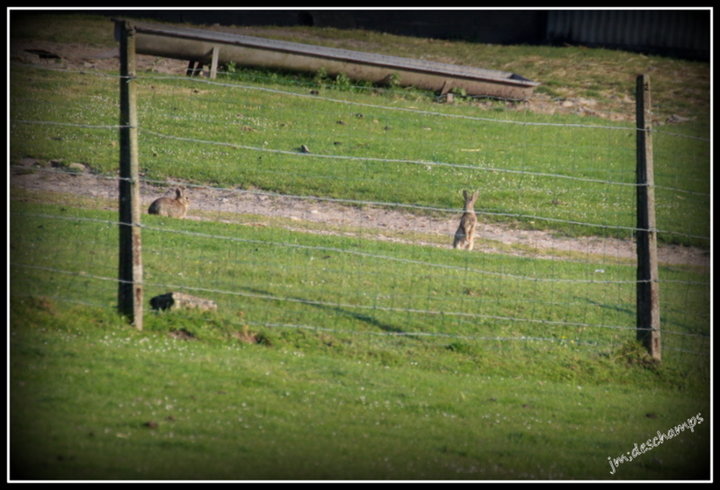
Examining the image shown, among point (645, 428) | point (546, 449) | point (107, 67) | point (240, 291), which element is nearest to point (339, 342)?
point (240, 291)

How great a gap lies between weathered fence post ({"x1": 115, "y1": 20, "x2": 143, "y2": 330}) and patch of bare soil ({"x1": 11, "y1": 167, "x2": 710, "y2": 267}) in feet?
14.3

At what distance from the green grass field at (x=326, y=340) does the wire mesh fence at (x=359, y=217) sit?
5 cm

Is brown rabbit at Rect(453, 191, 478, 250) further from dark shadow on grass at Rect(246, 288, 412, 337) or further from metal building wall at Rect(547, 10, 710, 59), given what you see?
metal building wall at Rect(547, 10, 710, 59)

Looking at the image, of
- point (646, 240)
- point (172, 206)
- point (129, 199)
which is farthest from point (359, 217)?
point (129, 199)

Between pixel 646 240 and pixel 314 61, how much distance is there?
29.6 ft

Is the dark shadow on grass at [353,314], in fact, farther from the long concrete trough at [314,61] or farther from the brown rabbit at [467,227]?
the long concrete trough at [314,61]

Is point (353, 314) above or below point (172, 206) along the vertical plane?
below

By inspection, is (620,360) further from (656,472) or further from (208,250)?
(208,250)

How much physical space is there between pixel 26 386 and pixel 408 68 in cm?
1193

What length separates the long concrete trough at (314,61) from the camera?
16.0m

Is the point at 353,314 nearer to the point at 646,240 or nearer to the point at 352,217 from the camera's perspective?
the point at 646,240

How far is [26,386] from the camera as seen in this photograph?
7996mm

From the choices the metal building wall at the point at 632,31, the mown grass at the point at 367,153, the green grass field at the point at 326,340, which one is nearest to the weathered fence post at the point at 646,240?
the green grass field at the point at 326,340

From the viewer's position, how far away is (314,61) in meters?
17.4
